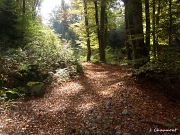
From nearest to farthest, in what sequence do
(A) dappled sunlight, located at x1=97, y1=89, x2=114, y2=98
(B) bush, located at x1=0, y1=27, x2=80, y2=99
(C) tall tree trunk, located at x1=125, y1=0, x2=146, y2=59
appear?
1. (A) dappled sunlight, located at x1=97, y1=89, x2=114, y2=98
2. (C) tall tree trunk, located at x1=125, y1=0, x2=146, y2=59
3. (B) bush, located at x1=0, y1=27, x2=80, y2=99

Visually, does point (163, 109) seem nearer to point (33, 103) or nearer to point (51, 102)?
point (51, 102)

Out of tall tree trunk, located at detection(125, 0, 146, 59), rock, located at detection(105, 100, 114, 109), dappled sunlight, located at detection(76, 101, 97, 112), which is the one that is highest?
tall tree trunk, located at detection(125, 0, 146, 59)

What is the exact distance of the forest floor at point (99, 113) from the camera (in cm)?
441

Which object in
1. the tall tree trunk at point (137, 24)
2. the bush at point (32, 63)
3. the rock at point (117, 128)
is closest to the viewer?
the rock at point (117, 128)

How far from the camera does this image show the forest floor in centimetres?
441

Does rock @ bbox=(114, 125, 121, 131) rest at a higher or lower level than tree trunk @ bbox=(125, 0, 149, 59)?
lower

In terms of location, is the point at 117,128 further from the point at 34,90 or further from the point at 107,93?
the point at 34,90

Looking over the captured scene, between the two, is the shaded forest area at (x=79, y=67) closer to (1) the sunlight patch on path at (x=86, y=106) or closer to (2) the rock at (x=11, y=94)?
(2) the rock at (x=11, y=94)

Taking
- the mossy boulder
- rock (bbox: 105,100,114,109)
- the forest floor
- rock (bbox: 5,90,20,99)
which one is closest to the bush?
rock (bbox: 5,90,20,99)

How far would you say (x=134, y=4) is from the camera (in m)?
6.46

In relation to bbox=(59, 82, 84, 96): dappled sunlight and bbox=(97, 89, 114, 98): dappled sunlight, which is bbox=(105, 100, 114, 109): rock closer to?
bbox=(97, 89, 114, 98): dappled sunlight

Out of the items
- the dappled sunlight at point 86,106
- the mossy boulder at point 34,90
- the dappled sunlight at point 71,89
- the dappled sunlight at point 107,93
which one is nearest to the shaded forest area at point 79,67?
the mossy boulder at point 34,90

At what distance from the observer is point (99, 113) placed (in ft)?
16.6

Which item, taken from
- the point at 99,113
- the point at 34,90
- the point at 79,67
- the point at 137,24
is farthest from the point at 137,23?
the point at 79,67
